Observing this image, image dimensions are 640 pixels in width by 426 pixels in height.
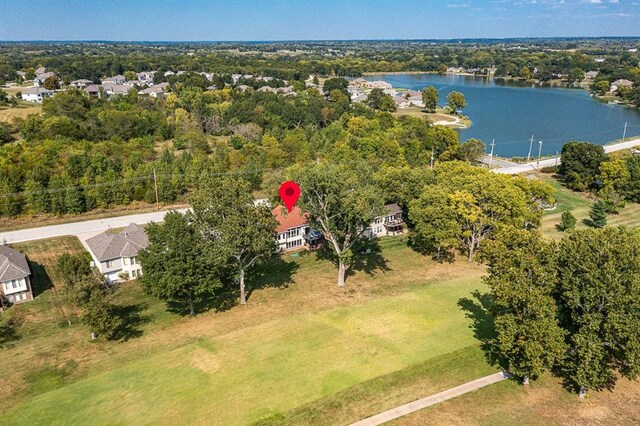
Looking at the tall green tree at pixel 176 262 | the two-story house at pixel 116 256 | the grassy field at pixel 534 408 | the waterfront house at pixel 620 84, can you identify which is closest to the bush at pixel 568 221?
the grassy field at pixel 534 408

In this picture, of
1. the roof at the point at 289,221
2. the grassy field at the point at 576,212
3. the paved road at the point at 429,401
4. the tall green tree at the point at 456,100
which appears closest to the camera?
the paved road at the point at 429,401

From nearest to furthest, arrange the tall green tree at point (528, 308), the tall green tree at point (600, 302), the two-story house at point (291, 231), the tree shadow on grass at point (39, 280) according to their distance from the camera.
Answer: the tall green tree at point (600, 302), the tall green tree at point (528, 308), the tree shadow on grass at point (39, 280), the two-story house at point (291, 231)

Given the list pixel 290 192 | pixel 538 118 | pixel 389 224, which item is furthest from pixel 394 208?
pixel 538 118

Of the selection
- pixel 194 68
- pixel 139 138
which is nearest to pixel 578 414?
pixel 139 138

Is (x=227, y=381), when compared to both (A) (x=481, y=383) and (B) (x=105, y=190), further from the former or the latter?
(B) (x=105, y=190)

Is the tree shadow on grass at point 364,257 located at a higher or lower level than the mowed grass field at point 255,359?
lower

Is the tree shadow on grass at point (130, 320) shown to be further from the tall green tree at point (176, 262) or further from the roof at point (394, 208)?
the roof at point (394, 208)

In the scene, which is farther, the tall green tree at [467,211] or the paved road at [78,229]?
the paved road at [78,229]

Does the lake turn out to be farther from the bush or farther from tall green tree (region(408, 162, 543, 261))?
tall green tree (region(408, 162, 543, 261))
